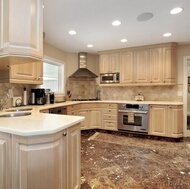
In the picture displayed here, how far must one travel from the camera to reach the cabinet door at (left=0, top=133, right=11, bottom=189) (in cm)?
127

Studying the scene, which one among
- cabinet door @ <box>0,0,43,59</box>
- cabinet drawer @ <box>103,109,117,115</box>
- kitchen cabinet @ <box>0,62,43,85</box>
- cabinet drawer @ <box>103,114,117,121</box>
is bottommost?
cabinet drawer @ <box>103,114,117,121</box>

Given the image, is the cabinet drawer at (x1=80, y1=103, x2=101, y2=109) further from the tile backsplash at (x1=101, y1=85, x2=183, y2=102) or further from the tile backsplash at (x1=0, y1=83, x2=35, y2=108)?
the tile backsplash at (x1=0, y1=83, x2=35, y2=108)

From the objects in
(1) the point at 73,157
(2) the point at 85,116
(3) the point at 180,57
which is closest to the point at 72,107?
(2) the point at 85,116

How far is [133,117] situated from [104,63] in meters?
1.84

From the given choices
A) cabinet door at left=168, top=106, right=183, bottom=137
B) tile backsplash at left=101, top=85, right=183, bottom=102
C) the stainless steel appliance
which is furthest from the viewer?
tile backsplash at left=101, top=85, right=183, bottom=102

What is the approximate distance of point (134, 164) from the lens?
246 cm

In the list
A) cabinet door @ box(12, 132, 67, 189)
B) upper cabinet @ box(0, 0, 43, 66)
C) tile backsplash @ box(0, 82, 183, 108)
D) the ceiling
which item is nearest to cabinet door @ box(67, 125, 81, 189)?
cabinet door @ box(12, 132, 67, 189)

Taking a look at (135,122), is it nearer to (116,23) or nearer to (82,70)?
(82,70)

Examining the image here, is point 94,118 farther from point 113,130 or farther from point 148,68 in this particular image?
point 148,68

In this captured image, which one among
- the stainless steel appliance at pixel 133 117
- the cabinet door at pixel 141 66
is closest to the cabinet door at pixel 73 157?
the stainless steel appliance at pixel 133 117

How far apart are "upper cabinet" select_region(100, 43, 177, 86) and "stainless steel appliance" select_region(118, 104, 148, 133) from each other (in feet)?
2.34

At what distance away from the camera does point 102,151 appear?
9.78ft

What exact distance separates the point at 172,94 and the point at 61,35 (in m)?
3.24

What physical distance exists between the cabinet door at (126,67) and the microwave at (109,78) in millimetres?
151
